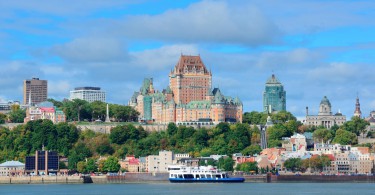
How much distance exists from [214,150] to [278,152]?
8.90 meters

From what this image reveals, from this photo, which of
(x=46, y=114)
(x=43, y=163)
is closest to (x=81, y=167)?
(x=43, y=163)

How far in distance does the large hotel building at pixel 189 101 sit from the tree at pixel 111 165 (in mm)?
23346

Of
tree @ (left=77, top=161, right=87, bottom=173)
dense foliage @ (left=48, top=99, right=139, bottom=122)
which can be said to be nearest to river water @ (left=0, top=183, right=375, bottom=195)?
tree @ (left=77, top=161, right=87, bottom=173)

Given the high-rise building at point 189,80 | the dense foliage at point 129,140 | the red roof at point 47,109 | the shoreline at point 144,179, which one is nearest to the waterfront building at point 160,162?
the shoreline at point 144,179

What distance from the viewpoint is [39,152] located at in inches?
6029

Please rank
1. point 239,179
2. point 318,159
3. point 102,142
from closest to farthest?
point 239,179
point 318,159
point 102,142

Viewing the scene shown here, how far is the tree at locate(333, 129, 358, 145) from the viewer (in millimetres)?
166375

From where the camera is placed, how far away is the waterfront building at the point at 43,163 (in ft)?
504

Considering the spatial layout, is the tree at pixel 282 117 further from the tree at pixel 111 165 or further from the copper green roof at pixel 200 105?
the tree at pixel 111 165

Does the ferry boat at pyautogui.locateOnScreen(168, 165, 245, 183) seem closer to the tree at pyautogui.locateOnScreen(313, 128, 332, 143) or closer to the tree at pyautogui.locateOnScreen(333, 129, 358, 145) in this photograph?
the tree at pyautogui.locateOnScreen(333, 129, 358, 145)

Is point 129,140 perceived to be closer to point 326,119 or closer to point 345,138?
point 345,138

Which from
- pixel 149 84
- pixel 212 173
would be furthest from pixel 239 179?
pixel 149 84

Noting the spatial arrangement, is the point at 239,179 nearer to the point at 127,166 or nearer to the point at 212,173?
the point at 212,173

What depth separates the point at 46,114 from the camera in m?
179
